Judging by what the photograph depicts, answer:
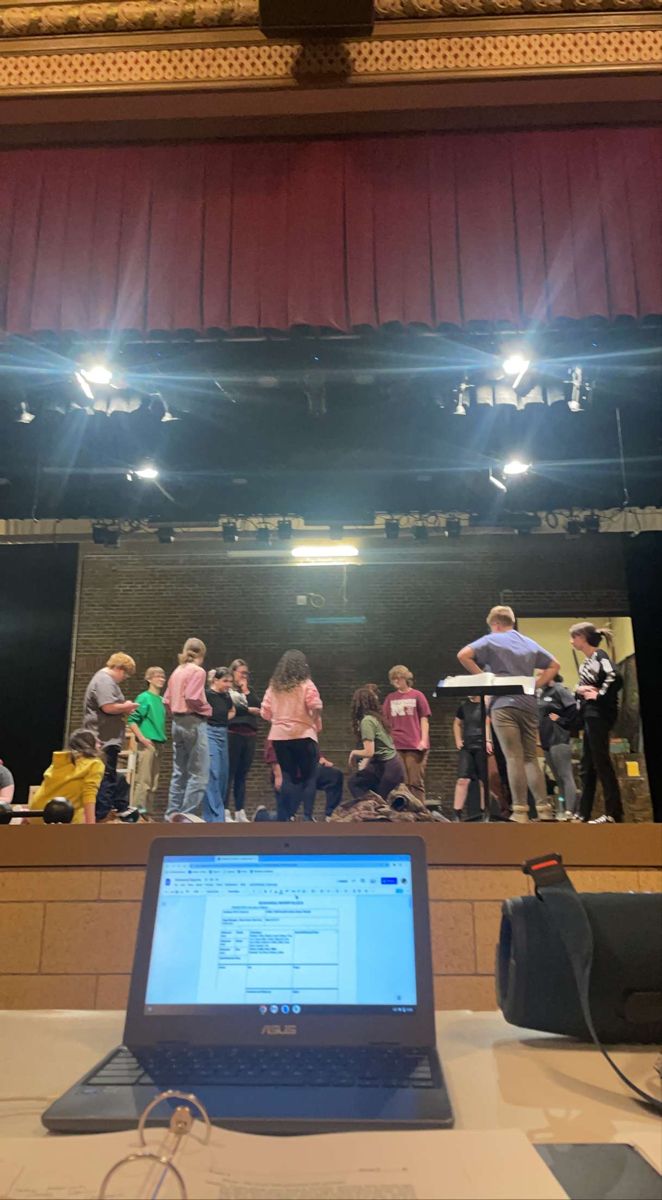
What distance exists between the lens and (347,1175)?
68 cm

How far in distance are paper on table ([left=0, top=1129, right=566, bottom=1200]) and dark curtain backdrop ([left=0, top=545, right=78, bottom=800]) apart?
8927 mm

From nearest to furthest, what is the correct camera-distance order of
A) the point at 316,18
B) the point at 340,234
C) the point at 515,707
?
the point at 316,18
the point at 340,234
the point at 515,707

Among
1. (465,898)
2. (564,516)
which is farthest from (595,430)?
(465,898)

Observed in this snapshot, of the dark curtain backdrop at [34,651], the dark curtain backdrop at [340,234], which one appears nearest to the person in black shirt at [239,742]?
the dark curtain backdrop at [34,651]

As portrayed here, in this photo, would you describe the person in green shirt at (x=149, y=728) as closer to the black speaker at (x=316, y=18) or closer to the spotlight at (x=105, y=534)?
the spotlight at (x=105, y=534)

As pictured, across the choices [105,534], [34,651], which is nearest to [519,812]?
[105,534]

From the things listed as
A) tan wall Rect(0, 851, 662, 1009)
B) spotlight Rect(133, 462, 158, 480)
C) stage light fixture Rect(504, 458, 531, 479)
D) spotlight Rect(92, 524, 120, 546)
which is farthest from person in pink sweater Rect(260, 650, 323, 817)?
spotlight Rect(92, 524, 120, 546)

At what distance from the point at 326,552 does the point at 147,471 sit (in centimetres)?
294

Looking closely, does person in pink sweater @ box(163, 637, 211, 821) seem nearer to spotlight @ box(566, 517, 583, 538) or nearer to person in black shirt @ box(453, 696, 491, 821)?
person in black shirt @ box(453, 696, 491, 821)

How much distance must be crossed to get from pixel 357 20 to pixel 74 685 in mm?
8667

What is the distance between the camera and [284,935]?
111 centimetres

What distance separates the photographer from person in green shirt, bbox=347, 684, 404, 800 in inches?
213

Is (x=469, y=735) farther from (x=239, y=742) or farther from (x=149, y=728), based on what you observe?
(x=149, y=728)

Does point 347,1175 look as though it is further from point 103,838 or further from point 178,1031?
point 103,838
